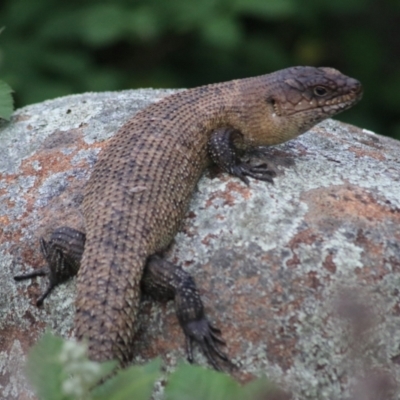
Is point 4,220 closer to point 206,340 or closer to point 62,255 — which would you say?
point 62,255

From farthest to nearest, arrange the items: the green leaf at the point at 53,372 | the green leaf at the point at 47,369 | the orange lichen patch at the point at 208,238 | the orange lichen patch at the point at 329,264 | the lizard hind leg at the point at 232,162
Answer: the lizard hind leg at the point at 232,162, the orange lichen patch at the point at 208,238, the orange lichen patch at the point at 329,264, the green leaf at the point at 47,369, the green leaf at the point at 53,372

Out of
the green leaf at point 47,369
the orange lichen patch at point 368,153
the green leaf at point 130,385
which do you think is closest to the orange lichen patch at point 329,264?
the orange lichen patch at point 368,153

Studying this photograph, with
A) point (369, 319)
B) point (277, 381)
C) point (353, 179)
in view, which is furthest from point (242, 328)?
point (353, 179)

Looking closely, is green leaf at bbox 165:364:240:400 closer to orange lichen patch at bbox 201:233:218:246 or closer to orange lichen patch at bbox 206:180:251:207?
orange lichen patch at bbox 201:233:218:246

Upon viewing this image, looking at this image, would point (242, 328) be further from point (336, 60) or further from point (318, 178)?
point (336, 60)

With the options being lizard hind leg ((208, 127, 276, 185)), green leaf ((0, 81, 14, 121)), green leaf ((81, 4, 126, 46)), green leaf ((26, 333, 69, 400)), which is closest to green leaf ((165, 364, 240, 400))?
green leaf ((26, 333, 69, 400))

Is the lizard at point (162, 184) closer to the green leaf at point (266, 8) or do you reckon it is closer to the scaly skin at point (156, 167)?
the scaly skin at point (156, 167)
